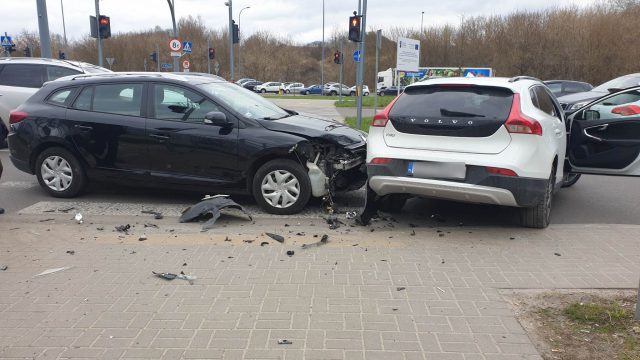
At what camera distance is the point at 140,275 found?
4262 millimetres

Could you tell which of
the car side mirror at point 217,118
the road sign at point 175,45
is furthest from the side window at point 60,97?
the road sign at point 175,45

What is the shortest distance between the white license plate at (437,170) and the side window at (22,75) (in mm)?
9297

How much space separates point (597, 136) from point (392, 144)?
9.58 ft

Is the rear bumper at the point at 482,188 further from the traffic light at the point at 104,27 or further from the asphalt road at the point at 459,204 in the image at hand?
the traffic light at the point at 104,27

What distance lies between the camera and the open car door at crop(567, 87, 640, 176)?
6.21m

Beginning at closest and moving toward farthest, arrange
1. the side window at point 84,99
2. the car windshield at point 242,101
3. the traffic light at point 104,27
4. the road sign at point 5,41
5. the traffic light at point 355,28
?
the car windshield at point 242,101 → the side window at point 84,99 → the traffic light at point 355,28 → the traffic light at point 104,27 → the road sign at point 5,41

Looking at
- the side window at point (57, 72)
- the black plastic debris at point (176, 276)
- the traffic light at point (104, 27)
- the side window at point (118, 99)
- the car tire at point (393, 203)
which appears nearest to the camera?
the black plastic debris at point (176, 276)

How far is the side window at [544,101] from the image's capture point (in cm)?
568

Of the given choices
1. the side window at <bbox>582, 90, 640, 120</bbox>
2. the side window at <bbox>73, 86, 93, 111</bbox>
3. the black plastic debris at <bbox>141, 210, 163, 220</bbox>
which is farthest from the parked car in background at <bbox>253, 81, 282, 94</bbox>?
the side window at <bbox>582, 90, 640, 120</bbox>

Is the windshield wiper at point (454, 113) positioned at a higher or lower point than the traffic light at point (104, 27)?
lower

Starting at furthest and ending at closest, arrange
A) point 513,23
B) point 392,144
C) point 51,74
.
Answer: point 513,23 → point 51,74 → point 392,144

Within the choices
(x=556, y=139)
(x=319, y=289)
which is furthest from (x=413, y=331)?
(x=556, y=139)

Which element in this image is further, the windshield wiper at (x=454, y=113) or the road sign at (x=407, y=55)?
the road sign at (x=407, y=55)

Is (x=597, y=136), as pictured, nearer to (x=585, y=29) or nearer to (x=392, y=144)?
(x=392, y=144)
